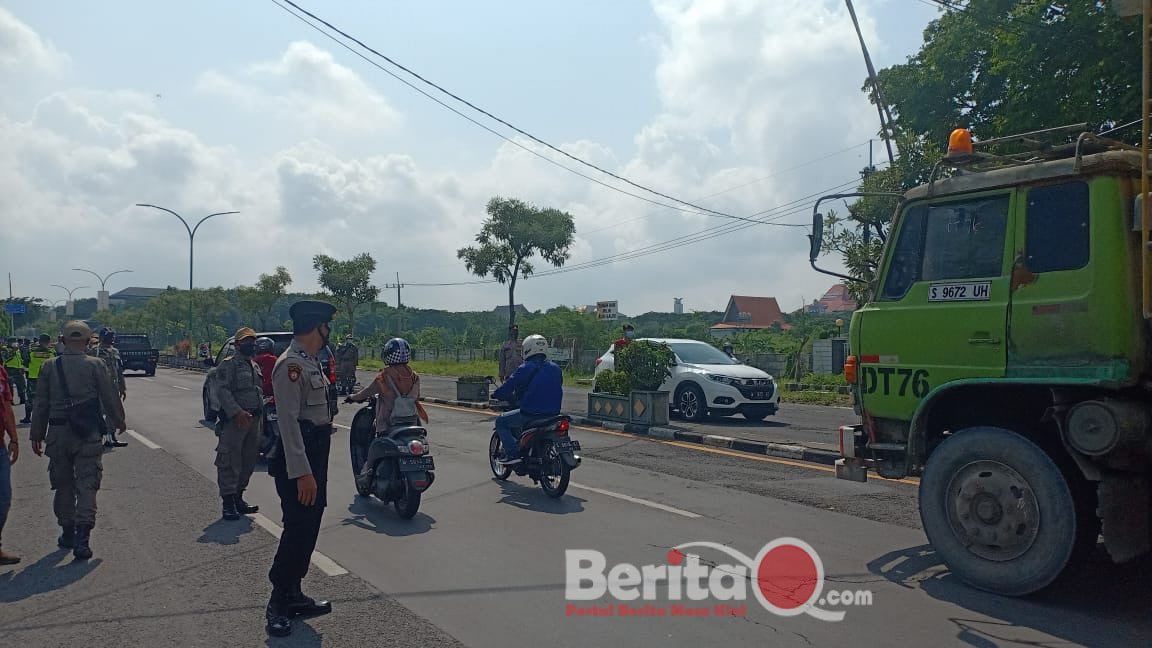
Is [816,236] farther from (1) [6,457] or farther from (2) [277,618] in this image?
(1) [6,457]

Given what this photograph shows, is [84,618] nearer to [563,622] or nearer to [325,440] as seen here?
[325,440]

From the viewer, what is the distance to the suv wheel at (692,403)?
15.9 m

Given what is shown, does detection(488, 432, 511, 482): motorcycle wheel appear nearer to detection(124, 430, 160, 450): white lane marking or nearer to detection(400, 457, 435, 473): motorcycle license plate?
detection(400, 457, 435, 473): motorcycle license plate

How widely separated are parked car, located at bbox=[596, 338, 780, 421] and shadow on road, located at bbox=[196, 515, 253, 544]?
9056mm

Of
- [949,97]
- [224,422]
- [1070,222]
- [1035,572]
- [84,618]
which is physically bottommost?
[84,618]

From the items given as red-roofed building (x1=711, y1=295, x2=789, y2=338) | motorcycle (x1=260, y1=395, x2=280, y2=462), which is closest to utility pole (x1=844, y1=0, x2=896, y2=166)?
motorcycle (x1=260, y1=395, x2=280, y2=462)

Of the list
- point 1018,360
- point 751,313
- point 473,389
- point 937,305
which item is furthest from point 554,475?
point 751,313

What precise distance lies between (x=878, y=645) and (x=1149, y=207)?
2.85 m

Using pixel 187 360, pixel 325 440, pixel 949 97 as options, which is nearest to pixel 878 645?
pixel 325 440

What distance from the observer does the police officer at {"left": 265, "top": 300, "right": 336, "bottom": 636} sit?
193 inches

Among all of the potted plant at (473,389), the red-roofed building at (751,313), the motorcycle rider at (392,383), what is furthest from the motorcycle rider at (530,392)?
the red-roofed building at (751,313)

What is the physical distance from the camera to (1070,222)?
525 centimetres

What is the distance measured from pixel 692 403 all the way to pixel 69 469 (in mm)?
11121

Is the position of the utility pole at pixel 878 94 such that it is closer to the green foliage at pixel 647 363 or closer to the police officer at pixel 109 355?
the green foliage at pixel 647 363
